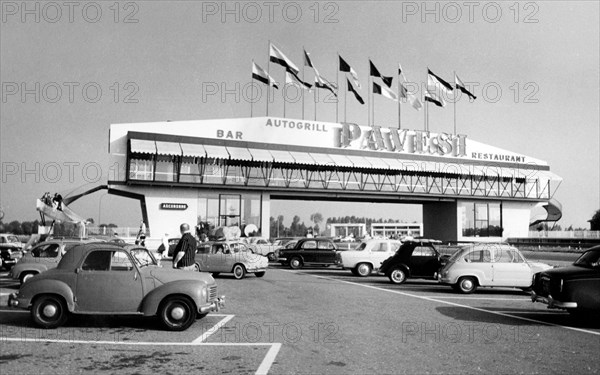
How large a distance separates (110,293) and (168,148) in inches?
1296

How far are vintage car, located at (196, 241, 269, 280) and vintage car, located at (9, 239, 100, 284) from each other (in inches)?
241

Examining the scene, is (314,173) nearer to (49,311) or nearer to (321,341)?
(49,311)

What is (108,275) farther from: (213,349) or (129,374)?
(129,374)

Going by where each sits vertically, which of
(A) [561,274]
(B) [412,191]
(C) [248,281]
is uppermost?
(B) [412,191]

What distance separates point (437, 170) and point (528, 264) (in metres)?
33.9

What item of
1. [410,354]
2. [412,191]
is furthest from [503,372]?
[412,191]

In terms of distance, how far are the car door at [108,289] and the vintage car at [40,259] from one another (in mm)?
6997

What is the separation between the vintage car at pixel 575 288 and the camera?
1068 cm

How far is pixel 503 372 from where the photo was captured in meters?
7.07

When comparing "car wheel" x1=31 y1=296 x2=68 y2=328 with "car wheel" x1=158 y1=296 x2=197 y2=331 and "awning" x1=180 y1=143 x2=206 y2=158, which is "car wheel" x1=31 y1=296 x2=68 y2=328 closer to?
"car wheel" x1=158 y1=296 x2=197 y2=331

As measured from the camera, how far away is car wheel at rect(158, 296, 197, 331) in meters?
9.77

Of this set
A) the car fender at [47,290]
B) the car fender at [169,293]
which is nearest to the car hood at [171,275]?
the car fender at [169,293]

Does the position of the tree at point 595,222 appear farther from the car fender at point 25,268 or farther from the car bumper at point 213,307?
the car bumper at point 213,307

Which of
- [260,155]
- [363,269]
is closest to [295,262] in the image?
[363,269]
